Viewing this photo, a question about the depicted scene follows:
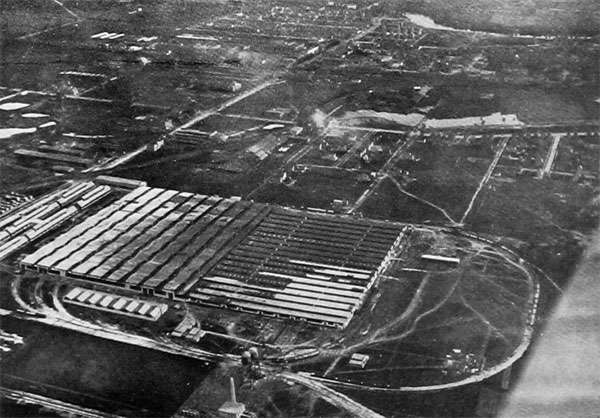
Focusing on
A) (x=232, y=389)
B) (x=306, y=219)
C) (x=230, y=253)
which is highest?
(x=232, y=389)

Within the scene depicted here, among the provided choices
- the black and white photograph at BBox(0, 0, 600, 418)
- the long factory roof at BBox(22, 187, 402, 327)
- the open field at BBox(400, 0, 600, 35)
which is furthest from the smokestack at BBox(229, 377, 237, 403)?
the open field at BBox(400, 0, 600, 35)

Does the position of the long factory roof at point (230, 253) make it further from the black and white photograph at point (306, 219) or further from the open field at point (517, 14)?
the open field at point (517, 14)

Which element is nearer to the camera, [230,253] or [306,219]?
[230,253]

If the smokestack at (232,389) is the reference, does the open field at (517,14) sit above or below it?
below

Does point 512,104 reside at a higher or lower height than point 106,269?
lower

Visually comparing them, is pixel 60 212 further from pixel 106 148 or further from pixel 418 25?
pixel 418 25

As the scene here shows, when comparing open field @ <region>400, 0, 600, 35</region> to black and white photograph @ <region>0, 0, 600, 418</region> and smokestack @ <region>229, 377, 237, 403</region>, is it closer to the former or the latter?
black and white photograph @ <region>0, 0, 600, 418</region>

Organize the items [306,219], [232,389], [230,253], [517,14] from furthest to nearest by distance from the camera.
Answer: [517,14] → [306,219] → [230,253] → [232,389]

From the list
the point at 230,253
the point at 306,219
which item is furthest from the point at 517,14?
the point at 230,253

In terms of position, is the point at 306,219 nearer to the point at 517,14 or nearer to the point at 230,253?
the point at 230,253

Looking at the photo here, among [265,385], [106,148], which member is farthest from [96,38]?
[265,385]

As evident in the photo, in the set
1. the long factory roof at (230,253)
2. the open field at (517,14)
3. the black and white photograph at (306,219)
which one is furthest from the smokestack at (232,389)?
the open field at (517,14)
